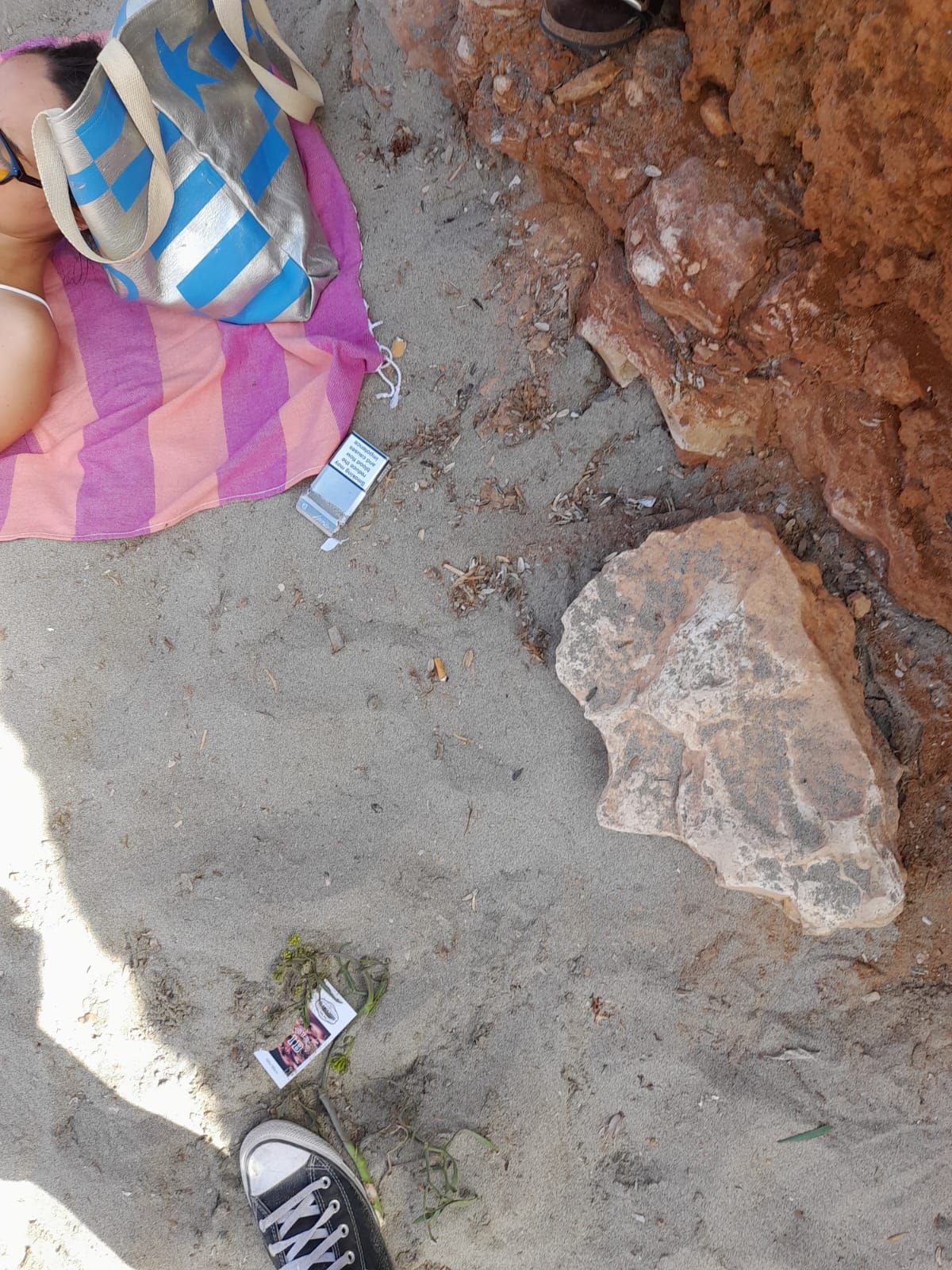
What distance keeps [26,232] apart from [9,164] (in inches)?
10.9

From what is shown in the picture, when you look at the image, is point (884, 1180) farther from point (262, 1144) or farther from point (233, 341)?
point (233, 341)

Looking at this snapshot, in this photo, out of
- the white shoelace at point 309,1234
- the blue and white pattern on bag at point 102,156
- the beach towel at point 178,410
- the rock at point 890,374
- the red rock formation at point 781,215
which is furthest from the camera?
the beach towel at point 178,410

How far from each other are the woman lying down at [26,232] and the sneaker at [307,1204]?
213 centimetres

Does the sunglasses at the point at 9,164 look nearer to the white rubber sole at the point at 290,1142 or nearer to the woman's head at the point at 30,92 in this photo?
the woman's head at the point at 30,92

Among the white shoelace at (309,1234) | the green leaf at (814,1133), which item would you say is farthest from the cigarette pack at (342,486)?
the green leaf at (814,1133)

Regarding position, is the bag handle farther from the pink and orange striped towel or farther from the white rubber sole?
the white rubber sole

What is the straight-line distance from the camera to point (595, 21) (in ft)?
5.37

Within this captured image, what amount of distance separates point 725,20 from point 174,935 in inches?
98.1

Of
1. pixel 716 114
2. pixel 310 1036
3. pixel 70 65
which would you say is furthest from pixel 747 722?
pixel 70 65

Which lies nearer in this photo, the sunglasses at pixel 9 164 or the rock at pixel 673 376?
the rock at pixel 673 376

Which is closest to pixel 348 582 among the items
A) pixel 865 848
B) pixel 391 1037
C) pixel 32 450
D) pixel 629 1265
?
pixel 32 450

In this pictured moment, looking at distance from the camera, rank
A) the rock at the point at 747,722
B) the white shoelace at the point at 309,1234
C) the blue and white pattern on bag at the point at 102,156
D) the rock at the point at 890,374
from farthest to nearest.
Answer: the white shoelace at the point at 309,1234 < the blue and white pattern on bag at the point at 102,156 < the rock at the point at 747,722 < the rock at the point at 890,374

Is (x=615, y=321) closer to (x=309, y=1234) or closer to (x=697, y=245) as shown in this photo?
(x=697, y=245)

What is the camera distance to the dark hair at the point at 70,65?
2.06 metres
